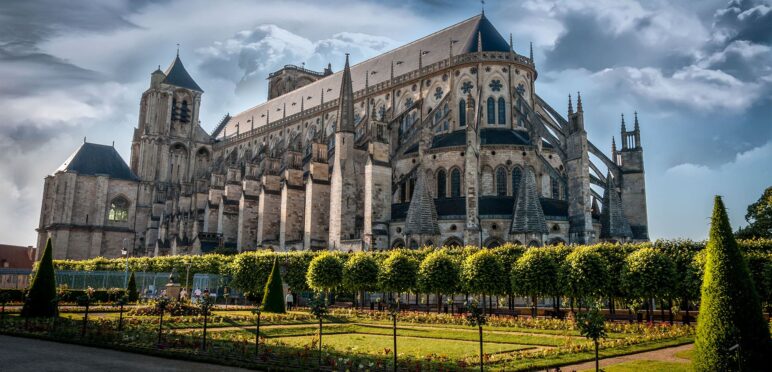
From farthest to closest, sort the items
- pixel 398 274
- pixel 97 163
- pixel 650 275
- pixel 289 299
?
pixel 97 163, pixel 289 299, pixel 398 274, pixel 650 275

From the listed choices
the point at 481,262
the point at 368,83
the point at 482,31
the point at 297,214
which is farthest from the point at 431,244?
the point at 368,83

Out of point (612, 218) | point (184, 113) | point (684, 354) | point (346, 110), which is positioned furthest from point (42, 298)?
point (184, 113)

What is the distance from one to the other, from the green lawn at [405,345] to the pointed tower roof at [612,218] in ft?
74.5

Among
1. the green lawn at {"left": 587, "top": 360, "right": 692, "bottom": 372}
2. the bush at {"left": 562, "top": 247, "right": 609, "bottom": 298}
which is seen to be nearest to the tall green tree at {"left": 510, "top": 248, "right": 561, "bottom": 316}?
the bush at {"left": 562, "top": 247, "right": 609, "bottom": 298}

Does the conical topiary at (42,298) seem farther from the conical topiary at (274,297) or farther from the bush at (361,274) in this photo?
the bush at (361,274)

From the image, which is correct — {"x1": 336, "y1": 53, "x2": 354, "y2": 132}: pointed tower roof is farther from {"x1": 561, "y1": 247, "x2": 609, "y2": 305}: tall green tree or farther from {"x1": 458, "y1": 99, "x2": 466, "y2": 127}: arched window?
{"x1": 561, "y1": 247, "x2": 609, "y2": 305}: tall green tree

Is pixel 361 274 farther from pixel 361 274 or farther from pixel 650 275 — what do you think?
pixel 650 275

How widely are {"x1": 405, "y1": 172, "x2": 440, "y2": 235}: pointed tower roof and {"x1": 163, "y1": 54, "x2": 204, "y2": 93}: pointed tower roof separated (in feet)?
172

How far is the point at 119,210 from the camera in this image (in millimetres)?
67375

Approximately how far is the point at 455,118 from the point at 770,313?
27889 millimetres

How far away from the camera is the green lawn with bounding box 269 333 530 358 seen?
15961 millimetres

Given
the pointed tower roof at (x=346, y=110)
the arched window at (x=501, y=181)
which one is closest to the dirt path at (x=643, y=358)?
the arched window at (x=501, y=181)

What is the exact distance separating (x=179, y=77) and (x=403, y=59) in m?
38.0

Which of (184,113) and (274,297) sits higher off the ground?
(184,113)
